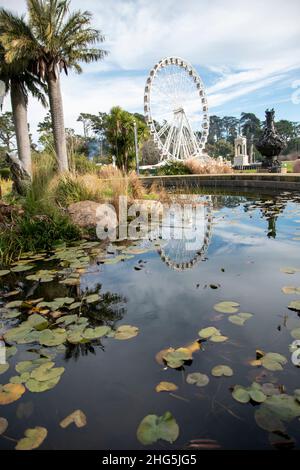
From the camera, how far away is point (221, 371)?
148cm

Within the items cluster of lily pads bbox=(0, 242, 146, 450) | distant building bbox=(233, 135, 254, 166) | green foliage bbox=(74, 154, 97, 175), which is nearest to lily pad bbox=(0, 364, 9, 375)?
cluster of lily pads bbox=(0, 242, 146, 450)

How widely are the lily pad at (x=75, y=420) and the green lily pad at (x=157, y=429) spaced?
0.75 ft

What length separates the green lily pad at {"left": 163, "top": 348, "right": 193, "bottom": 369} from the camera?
1557mm

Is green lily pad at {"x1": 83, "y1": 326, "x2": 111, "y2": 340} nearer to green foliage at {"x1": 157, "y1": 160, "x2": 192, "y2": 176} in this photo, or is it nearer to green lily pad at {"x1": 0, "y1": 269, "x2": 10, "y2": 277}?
green lily pad at {"x1": 0, "y1": 269, "x2": 10, "y2": 277}

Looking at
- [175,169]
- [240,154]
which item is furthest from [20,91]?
[240,154]

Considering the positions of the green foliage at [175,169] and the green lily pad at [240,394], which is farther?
the green foliage at [175,169]

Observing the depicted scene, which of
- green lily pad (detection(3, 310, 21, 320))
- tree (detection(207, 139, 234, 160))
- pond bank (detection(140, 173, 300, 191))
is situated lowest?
green lily pad (detection(3, 310, 21, 320))

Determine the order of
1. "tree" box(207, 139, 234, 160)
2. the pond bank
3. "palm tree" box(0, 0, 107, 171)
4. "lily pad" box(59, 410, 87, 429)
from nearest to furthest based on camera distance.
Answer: "lily pad" box(59, 410, 87, 429), the pond bank, "palm tree" box(0, 0, 107, 171), "tree" box(207, 139, 234, 160)

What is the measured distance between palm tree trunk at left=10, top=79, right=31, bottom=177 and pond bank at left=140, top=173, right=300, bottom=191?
16.9 feet

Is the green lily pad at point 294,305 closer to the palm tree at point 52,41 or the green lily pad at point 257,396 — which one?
the green lily pad at point 257,396

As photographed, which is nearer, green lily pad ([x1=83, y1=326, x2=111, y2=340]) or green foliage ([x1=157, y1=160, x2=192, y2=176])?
green lily pad ([x1=83, y1=326, x2=111, y2=340])

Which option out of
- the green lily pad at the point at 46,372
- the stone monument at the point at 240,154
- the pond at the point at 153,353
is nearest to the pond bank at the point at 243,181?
the pond at the point at 153,353

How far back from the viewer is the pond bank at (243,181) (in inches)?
347
